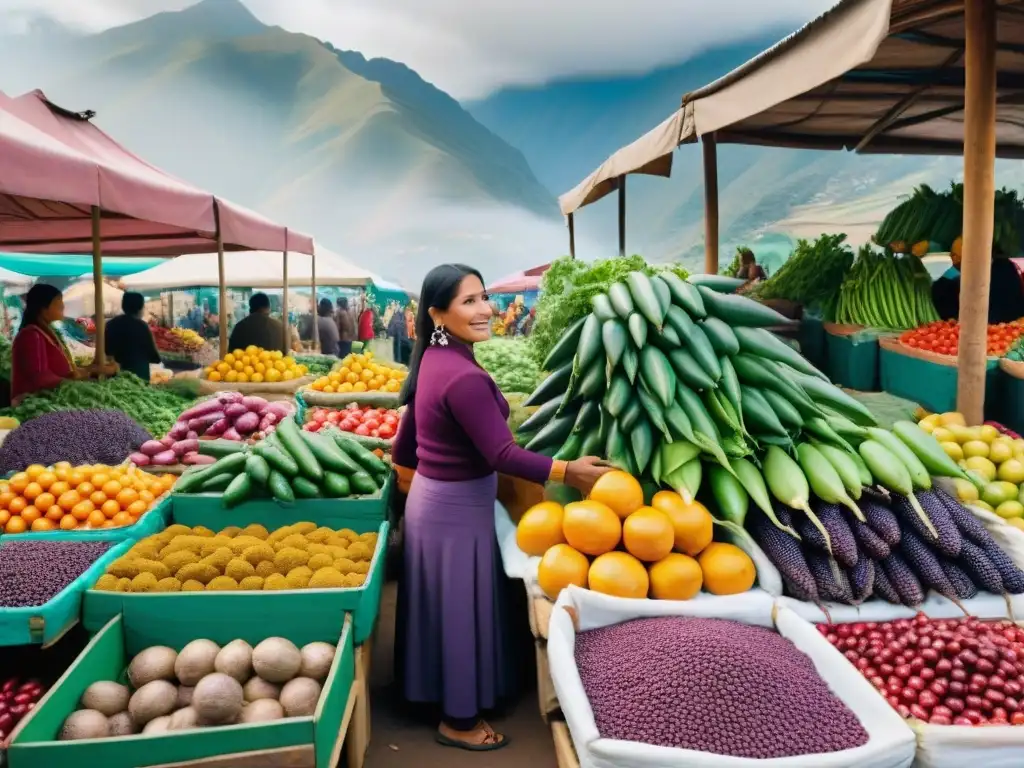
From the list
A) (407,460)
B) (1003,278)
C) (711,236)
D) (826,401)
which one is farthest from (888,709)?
(711,236)

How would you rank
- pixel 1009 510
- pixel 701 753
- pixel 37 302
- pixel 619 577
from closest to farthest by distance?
1. pixel 701 753
2. pixel 619 577
3. pixel 1009 510
4. pixel 37 302

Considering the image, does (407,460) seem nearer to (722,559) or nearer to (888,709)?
(722,559)

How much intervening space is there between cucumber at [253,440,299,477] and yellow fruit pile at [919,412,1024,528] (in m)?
2.45

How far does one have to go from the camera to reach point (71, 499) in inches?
115

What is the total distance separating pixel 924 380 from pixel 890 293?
117 centimetres

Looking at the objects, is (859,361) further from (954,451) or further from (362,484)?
(362,484)

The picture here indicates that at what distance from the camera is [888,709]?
1485 millimetres

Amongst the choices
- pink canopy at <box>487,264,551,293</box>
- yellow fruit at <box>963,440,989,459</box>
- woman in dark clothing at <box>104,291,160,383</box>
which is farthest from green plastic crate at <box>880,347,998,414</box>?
pink canopy at <box>487,264,551,293</box>

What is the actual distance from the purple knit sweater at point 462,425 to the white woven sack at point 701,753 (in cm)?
51

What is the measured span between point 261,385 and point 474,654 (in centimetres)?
413

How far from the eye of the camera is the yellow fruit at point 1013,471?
2701mm

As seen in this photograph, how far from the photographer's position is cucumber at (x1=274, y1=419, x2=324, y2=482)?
9.70 feet

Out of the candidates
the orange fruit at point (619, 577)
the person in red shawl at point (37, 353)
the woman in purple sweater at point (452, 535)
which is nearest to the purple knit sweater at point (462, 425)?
the woman in purple sweater at point (452, 535)

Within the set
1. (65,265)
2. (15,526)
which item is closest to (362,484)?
(15,526)
